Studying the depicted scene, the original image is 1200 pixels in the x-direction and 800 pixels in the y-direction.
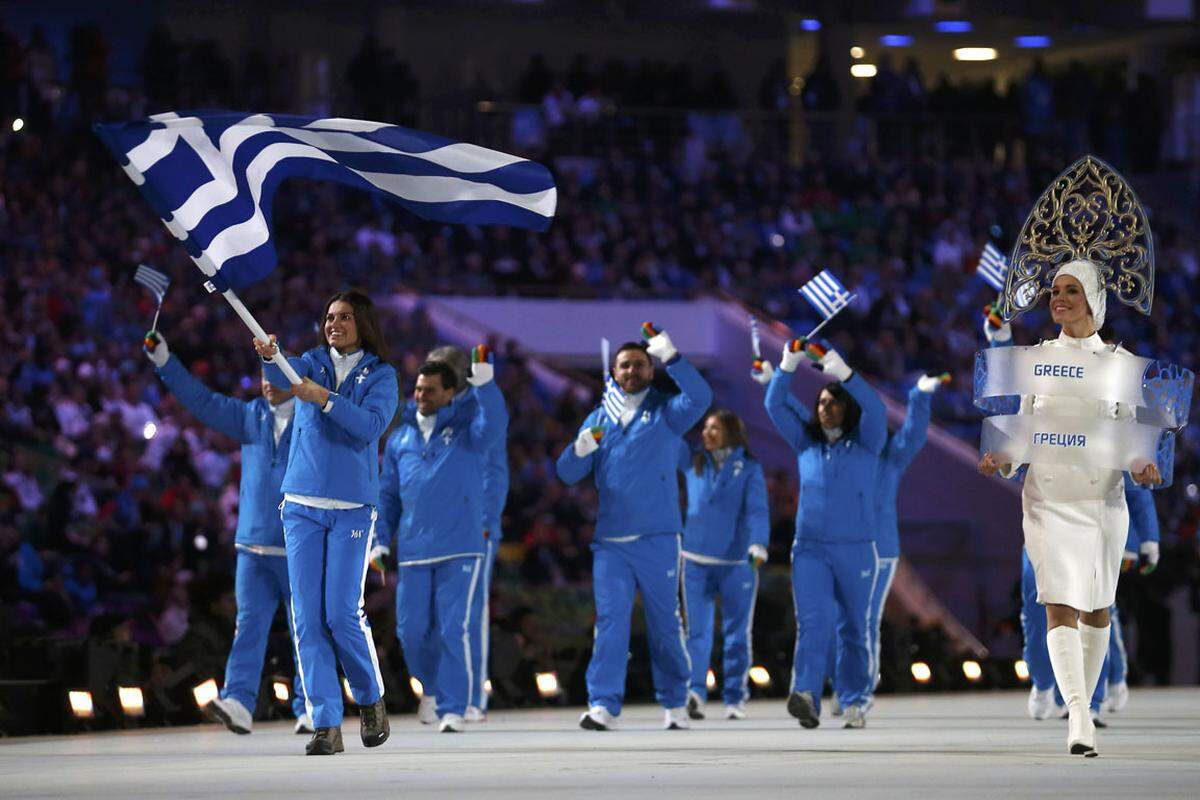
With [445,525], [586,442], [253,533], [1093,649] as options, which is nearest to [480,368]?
[586,442]

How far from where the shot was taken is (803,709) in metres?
12.4

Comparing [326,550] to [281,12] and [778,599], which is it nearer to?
[778,599]

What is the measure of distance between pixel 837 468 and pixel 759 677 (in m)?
5.34

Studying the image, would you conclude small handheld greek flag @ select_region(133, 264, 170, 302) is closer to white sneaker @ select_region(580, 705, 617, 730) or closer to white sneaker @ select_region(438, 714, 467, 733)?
white sneaker @ select_region(438, 714, 467, 733)

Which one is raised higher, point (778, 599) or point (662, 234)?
point (662, 234)

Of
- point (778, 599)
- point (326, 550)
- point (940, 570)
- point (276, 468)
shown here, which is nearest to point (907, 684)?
point (778, 599)

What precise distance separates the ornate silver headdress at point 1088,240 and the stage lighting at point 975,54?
29.2 m

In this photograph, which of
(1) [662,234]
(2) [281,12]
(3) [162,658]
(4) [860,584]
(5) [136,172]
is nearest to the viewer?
(5) [136,172]

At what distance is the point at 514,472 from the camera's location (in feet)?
70.0

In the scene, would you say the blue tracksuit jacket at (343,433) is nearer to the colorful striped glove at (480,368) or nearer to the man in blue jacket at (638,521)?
the colorful striped glove at (480,368)

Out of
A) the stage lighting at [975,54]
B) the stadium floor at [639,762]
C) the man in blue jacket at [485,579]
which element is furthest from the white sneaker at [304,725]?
the stage lighting at [975,54]

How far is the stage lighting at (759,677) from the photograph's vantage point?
59.5 feet

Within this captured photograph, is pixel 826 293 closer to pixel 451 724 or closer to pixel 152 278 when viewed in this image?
pixel 451 724

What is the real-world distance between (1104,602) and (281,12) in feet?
84.5
